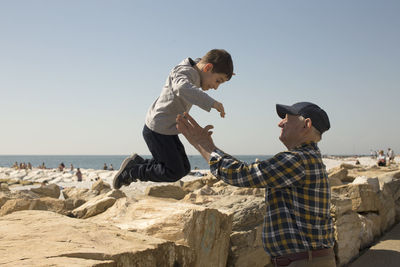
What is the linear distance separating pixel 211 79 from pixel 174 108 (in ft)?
1.39

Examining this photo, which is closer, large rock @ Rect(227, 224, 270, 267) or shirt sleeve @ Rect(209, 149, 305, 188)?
shirt sleeve @ Rect(209, 149, 305, 188)

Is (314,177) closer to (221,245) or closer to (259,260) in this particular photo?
(221,245)

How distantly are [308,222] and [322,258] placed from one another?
22 cm

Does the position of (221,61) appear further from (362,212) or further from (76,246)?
(362,212)

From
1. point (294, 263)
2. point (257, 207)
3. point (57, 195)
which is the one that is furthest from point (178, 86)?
point (57, 195)

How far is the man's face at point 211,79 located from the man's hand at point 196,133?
3.51ft

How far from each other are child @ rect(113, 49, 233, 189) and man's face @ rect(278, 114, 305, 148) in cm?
100

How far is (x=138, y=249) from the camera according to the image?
2271 mm

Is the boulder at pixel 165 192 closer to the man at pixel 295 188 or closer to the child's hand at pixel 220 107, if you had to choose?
the child's hand at pixel 220 107

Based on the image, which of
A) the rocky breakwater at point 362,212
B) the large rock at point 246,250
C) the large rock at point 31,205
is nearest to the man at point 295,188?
the large rock at point 246,250

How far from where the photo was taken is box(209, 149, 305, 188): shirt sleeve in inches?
77.2

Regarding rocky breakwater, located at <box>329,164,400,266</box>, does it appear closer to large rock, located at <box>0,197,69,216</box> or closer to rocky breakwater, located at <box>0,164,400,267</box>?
rocky breakwater, located at <box>0,164,400,267</box>

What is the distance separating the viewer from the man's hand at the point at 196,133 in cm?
220

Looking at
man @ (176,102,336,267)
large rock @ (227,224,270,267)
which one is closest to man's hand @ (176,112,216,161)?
man @ (176,102,336,267)
